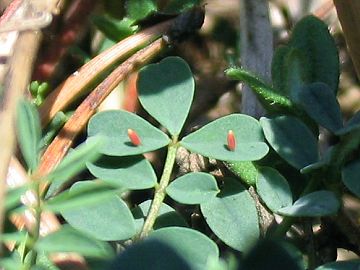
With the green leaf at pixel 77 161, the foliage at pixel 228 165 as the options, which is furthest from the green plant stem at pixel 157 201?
the green leaf at pixel 77 161

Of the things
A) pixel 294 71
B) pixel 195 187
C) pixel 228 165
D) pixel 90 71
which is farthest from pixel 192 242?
pixel 90 71

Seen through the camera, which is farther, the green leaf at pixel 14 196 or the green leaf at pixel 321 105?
the green leaf at pixel 321 105

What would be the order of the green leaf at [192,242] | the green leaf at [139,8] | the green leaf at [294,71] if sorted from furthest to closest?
the green leaf at [139,8]
the green leaf at [294,71]
the green leaf at [192,242]

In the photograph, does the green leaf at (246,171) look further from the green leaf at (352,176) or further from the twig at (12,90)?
the twig at (12,90)

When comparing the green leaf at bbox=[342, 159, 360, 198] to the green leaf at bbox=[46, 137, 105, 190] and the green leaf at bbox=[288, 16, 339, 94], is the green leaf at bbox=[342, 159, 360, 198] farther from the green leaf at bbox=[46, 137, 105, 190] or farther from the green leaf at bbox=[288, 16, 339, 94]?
the green leaf at bbox=[46, 137, 105, 190]

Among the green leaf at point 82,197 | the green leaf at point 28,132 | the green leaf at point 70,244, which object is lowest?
the green leaf at point 70,244

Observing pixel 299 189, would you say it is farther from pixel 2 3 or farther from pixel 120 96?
pixel 2 3

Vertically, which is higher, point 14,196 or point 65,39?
point 14,196

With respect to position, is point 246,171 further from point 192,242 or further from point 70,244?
point 70,244
